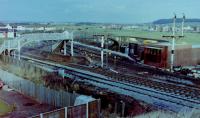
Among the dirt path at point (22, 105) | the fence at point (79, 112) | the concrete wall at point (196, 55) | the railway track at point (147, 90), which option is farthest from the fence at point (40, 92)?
the concrete wall at point (196, 55)

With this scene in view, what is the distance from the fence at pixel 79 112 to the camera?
53.2 feet

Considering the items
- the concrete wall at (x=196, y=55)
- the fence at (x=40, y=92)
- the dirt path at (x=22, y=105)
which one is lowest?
the dirt path at (x=22, y=105)

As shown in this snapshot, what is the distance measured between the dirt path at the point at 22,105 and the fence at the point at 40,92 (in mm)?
456

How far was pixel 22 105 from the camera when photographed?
23.8 metres

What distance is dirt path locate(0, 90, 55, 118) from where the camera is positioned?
2168 centimetres

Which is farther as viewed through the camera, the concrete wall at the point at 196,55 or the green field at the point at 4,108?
the concrete wall at the point at 196,55

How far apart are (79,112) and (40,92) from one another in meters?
8.03

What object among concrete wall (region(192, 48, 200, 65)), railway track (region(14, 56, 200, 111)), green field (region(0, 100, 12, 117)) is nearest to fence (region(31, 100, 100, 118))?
railway track (region(14, 56, 200, 111))

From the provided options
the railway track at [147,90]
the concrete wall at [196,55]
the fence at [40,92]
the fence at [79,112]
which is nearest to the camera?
the fence at [79,112]

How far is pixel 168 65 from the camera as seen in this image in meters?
42.7

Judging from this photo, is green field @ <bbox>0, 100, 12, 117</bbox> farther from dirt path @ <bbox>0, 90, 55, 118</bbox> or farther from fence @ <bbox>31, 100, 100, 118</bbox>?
fence @ <bbox>31, 100, 100, 118</bbox>

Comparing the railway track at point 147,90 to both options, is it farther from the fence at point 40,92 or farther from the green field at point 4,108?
the green field at point 4,108

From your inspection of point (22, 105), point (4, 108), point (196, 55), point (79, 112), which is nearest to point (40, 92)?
point (22, 105)

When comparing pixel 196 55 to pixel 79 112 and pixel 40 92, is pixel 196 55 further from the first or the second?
pixel 79 112
